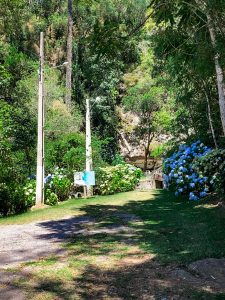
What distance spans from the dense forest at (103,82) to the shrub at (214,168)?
3.18 ft

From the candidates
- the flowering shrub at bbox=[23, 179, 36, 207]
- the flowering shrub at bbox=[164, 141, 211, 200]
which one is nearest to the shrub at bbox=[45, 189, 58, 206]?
the flowering shrub at bbox=[23, 179, 36, 207]

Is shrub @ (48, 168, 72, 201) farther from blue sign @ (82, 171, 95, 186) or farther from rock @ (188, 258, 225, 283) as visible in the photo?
rock @ (188, 258, 225, 283)

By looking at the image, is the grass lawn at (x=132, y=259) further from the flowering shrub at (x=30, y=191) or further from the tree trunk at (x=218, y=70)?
the flowering shrub at (x=30, y=191)

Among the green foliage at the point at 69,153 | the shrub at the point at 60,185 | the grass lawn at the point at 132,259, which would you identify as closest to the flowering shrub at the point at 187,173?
the grass lawn at the point at 132,259

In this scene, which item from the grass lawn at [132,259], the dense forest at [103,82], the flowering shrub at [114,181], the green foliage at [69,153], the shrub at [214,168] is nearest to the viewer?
the grass lawn at [132,259]

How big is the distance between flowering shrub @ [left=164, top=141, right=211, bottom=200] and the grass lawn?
2363mm

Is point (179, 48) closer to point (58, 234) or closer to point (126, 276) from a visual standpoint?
point (58, 234)

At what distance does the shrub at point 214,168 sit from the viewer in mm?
10320

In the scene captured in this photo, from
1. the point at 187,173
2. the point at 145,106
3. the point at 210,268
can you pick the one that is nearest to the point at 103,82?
the point at 145,106

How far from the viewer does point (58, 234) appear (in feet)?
25.5

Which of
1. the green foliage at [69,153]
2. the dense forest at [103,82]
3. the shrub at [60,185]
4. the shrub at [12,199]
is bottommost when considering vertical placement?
the shrub at [12,199]

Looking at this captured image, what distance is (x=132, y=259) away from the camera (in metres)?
5.58

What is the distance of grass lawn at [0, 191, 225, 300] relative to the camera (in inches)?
168

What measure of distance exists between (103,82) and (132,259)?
30550 millimetres
